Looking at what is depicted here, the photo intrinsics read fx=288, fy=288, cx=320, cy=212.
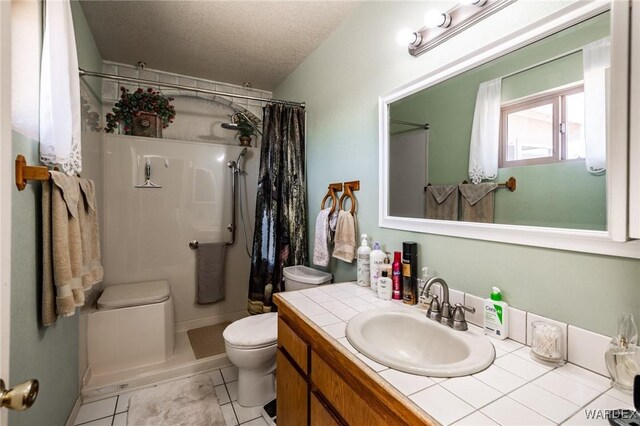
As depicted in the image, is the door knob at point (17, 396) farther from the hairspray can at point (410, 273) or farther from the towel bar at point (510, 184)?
the towel bar at point (510, 184)

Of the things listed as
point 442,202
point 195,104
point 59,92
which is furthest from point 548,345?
point 195,104

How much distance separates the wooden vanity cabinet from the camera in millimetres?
698

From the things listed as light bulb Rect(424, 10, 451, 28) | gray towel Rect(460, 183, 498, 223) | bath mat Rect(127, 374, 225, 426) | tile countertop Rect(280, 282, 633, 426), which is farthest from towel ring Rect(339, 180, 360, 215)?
bath mat Rect(127, 374, 225, 426)

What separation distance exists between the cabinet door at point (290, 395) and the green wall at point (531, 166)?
97cm

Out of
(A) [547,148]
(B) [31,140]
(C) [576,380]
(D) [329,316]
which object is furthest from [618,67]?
(B) [31,140]

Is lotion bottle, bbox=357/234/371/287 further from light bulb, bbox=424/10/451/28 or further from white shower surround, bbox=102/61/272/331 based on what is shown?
white shower surround, bbox=102/61/272/331

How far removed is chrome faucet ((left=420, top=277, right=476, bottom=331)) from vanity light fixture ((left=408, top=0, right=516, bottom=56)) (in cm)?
96

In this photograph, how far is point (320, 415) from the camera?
98 cm

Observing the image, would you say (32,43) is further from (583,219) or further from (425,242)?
(583,219)

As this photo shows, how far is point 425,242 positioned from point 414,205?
0.61ft

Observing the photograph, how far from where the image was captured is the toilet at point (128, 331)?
Answer: 195 centimetres

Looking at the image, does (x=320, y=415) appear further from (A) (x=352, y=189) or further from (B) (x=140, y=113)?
(B) (x=140, y=113)

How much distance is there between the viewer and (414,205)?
1.38m

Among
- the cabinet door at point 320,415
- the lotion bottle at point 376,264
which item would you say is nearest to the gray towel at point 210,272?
the lotion bottle at point 376,264
